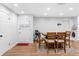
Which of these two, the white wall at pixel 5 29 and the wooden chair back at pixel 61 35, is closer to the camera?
the white wall at pixel 5 29

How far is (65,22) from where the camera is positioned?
32.7 feet

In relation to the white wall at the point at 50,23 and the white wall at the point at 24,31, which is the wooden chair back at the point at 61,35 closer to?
the white wall at the point at 24,31

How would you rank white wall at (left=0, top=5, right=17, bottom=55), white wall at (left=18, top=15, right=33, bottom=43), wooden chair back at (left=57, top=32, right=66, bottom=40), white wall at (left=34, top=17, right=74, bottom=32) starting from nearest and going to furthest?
white wall at (left=0, top=5, right=17, bottom=55), wooden chair back at (left=57, top=32, right=66, bottom=40), white wall at (left=18, top=15, right=33, bottom=43), white wall at (left=34, top=17, right=74, bottom=32)

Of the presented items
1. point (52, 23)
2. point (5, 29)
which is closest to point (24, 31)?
point (52, 23)

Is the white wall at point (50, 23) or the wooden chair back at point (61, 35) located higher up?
the white wall at point (50, 23)

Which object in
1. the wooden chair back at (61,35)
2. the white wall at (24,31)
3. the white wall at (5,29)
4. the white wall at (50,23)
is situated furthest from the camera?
the white wall at (50,23)

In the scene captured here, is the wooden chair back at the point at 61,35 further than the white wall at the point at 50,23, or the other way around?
the white wall at the point at 50,23

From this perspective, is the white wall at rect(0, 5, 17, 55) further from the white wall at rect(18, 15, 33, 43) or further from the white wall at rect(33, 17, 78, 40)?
the white wall at rect(33, 17, 78, 40)

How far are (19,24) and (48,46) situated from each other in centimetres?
305

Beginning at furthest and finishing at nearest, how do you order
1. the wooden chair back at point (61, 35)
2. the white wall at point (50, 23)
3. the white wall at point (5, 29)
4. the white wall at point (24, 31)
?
the white wall at point (50, 23), the white wall at point (24, 31), the wooden chair back at point (61, 35), the white wall at point (5, 29)

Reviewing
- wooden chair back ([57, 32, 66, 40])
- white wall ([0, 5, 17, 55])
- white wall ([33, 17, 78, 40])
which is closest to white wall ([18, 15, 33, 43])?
white wall ([33, 17, 78, 40])

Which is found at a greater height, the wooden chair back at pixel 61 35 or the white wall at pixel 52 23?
the white wall at pixel 52 23

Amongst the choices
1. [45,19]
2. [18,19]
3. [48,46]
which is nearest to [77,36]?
[45,19]

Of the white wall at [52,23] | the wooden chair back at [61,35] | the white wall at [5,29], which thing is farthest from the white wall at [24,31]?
the wooden chair back at [61,35]
